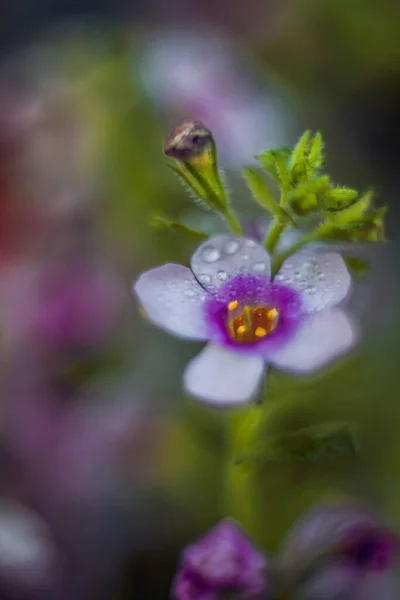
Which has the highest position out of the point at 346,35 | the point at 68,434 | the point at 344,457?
the point at 346,35

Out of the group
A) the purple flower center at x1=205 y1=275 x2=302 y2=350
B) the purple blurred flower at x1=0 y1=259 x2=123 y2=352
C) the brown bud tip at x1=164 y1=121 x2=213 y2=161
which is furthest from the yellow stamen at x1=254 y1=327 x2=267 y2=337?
the purple blurred flower at x1=0 y1=259 x2=123 y2=352

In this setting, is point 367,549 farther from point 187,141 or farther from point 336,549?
point 187,141

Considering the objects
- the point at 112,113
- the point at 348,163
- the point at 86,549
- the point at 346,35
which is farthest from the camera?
the point at 346,35

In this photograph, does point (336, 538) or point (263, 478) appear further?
point (263, 478)

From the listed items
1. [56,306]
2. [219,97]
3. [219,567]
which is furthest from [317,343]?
[219,97]

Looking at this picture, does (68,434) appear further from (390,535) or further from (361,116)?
(361,116)

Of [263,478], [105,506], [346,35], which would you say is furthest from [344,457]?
[346,35]

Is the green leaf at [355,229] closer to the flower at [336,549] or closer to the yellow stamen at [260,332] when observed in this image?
the yellow stamen at [260,332]
